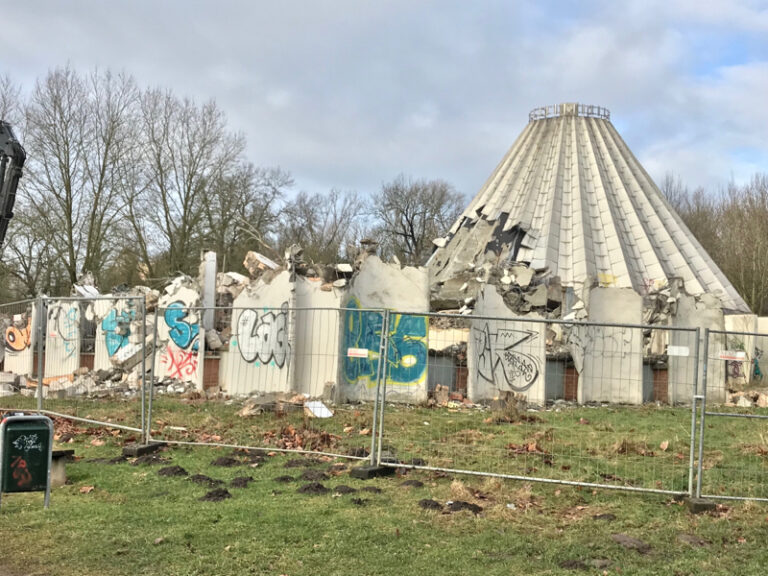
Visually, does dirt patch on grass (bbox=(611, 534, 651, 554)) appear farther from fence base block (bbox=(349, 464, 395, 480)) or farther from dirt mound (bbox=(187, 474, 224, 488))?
dirt mound (bbox=(187, 474, 224, 488))

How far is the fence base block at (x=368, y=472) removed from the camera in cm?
779

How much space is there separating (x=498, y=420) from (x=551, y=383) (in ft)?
18.5

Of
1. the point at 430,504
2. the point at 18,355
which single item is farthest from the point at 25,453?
the point at 18,355

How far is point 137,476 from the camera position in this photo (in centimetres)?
781

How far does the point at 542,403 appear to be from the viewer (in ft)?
52.5

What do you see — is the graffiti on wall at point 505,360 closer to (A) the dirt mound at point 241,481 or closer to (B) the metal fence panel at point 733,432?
(B) the metal fence panel at point 733,432

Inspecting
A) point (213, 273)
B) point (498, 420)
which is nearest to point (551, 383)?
point (498, 420)

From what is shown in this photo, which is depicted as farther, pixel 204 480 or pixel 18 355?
pixel 18 355

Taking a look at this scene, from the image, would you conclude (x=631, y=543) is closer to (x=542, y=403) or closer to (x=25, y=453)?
(x=25, y=453)

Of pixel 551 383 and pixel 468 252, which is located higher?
pixel 468 252

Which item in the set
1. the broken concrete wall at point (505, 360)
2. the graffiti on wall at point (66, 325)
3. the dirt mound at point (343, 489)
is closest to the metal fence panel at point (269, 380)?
the dirt mound at point (343, 489)

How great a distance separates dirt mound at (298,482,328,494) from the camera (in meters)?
7.16

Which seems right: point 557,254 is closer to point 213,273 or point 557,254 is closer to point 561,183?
point 561,183

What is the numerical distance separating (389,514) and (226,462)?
9.66 ft
